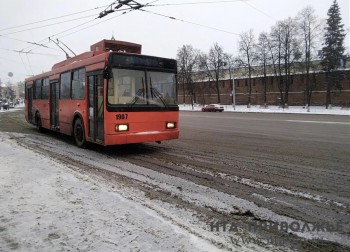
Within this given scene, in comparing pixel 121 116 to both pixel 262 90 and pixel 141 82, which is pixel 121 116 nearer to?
pixel 141 82

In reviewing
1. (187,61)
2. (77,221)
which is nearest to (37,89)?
(77,221)

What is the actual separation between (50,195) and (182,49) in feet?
239

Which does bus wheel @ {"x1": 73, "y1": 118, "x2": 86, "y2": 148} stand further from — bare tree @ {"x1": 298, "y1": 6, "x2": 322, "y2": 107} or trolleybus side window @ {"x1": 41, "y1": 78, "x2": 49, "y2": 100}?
bare tree @ {"x1": 298, "y1": 6, "x2": 322, "y2": 107}

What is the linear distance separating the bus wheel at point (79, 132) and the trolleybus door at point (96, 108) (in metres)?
0.83

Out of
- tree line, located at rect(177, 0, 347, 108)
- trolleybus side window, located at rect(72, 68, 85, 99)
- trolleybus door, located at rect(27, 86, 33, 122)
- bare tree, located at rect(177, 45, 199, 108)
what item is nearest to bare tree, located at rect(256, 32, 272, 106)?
tree line, located at rect(177, 0, 347, 108)

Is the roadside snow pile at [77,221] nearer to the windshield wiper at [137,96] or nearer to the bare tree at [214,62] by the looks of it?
the windshield wiper at [137,96]

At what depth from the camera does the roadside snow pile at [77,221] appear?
367 cm

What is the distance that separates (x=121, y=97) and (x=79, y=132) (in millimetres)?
2871

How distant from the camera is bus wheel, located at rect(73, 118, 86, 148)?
10.9m

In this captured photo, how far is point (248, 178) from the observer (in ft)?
22.3

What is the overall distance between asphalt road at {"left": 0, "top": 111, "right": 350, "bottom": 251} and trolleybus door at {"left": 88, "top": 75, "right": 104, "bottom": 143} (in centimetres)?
64

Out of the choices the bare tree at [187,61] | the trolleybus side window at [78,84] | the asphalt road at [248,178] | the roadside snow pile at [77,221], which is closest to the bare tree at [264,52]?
the bare tree at [187,61]

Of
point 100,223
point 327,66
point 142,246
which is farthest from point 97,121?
point 327,66

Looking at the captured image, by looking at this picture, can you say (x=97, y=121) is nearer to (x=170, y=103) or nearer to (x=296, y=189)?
(x=170, y=103)
